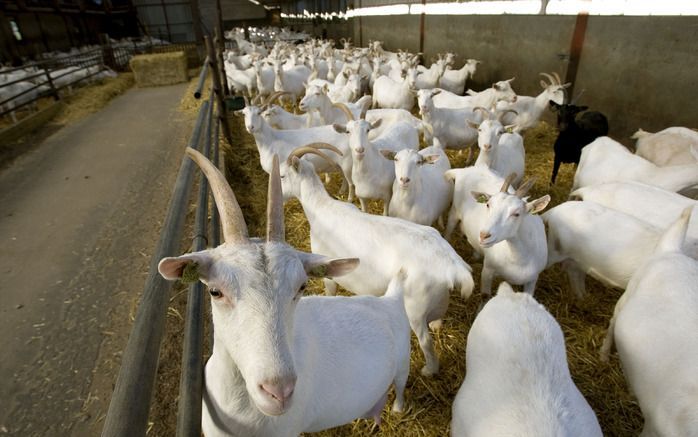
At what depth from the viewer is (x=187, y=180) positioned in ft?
9.12

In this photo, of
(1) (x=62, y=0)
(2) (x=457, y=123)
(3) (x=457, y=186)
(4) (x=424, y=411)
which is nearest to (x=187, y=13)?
(1) (x=62, y=0)

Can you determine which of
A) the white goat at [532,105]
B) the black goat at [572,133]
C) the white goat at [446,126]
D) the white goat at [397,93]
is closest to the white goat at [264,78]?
the white goat at [397,93]

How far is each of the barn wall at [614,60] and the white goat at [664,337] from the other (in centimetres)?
467

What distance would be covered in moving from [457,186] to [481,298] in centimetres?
145

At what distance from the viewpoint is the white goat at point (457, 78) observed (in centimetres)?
1061

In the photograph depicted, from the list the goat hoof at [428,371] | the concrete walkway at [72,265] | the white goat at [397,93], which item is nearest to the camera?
the concrete walkway at [72,265]

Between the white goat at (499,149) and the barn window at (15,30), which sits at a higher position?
the barn window at (15,30)

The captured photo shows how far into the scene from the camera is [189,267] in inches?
55.2

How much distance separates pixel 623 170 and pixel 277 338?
17.3ft

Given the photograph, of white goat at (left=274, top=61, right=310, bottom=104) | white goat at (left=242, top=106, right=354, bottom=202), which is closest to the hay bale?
white goat at (left=274, top=61, right=310, bottom=104)

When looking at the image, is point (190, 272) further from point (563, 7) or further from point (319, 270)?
point (563, 7)

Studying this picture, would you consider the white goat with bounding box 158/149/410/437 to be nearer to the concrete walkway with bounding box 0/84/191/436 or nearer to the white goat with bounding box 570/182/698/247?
the concrete walkway with bounding box 0/84/191/436

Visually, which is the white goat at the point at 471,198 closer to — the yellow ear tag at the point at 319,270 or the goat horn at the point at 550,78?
the yellow ear tag at the point at 319,270

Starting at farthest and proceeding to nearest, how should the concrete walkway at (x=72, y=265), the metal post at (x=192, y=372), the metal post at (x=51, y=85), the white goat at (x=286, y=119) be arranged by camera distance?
the metal post at (x=51, y=85)
the white goat at (x=286, y=119)
the concrete walkway at (x=72, y=265)
the metal post at (x=192, y=372)
